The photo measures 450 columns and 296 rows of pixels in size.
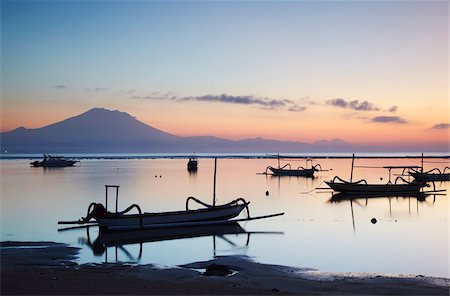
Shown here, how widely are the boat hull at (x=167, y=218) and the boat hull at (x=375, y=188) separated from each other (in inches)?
651

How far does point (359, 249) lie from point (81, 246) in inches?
376

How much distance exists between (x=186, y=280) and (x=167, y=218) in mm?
9072

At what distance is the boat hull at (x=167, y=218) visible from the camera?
1916 cm

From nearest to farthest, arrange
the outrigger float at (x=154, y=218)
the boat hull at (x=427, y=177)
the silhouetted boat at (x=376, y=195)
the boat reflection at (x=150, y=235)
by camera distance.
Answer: the boat reflection at (x=150, y=235) < the outrigger float at (x=154, y=218) < the silhouetted boat at (x=376, y=195) < the boat hull at (x=427, y=177)

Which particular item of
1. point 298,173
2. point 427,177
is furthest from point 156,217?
point 298,173

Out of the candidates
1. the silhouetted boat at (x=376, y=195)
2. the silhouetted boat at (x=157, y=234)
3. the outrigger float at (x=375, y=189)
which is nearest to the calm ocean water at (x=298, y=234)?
the silhouetted boat at (x=157, y=234)

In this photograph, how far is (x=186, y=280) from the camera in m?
11.1

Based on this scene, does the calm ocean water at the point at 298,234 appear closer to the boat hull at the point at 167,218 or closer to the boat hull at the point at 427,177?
the boat hull at the point at 167,218

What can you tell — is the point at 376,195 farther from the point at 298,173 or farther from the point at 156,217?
the point at 298,173

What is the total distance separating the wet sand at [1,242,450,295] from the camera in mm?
9617

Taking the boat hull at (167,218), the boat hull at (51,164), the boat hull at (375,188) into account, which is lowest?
the boat hull at (167,218)

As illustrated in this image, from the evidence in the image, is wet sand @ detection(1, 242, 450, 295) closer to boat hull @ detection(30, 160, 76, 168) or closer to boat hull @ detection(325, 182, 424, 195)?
boat hull @ detection(325, 182, 424, 195)

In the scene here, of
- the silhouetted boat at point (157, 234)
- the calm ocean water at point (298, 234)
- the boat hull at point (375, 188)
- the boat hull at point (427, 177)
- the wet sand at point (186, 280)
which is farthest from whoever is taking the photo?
the boat hull at point (427, 177)

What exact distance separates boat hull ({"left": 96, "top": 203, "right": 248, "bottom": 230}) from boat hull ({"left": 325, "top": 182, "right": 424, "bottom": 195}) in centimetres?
1653
